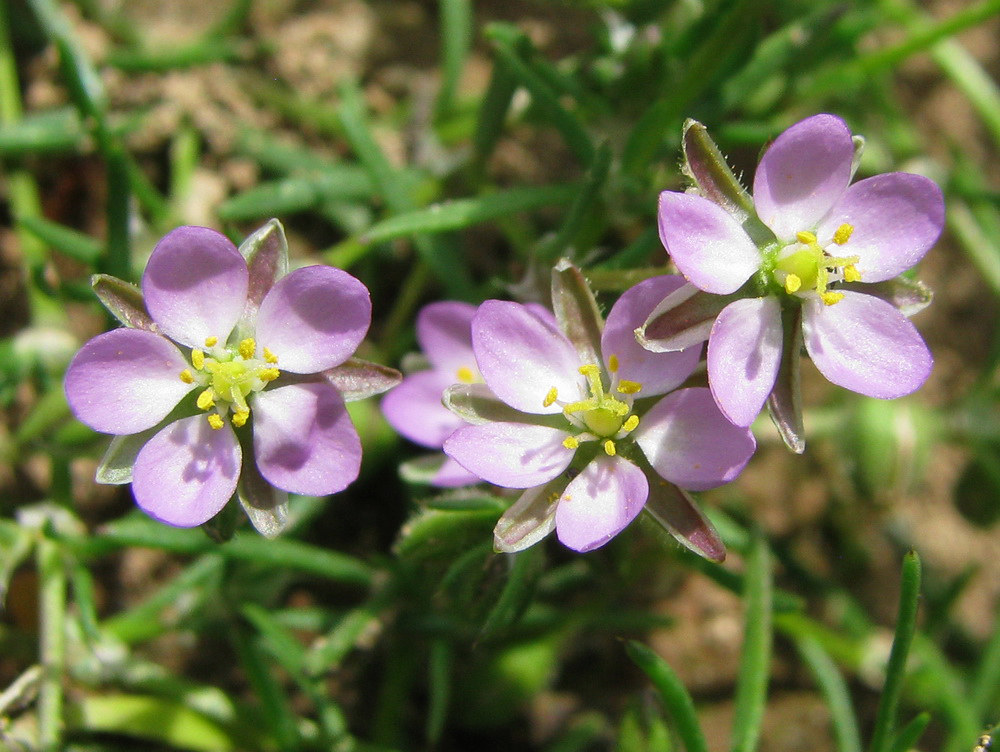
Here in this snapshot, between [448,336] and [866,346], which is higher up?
[866,346]

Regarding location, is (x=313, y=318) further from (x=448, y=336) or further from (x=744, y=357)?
(x=744, y=357)

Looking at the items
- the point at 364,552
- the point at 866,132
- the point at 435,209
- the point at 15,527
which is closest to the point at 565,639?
the point at 364,552

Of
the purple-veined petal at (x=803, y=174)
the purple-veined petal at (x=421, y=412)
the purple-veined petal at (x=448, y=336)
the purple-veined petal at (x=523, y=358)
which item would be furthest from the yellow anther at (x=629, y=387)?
the purple-veined petal at (x=448, y=336)

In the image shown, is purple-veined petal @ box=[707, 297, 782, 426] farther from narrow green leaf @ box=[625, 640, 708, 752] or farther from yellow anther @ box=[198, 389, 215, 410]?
yellow anther @ box=[198, 389, 215, 410]

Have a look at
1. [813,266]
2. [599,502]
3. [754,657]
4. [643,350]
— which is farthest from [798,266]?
[754,657]

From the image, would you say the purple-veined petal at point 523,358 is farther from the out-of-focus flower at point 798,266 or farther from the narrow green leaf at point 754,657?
the narrow green leaf at point 754,657

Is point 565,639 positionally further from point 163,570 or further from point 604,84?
point 604,84
